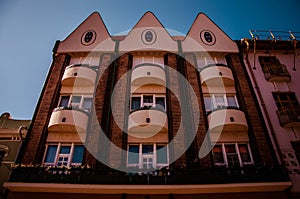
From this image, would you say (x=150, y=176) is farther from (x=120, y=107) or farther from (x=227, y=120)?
(x=227, y=120)

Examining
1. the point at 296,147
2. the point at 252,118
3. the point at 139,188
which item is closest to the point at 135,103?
the point at 139,188

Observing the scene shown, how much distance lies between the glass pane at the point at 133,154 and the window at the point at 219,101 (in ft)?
17.9

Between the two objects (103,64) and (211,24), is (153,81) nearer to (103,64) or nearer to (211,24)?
(103,64)

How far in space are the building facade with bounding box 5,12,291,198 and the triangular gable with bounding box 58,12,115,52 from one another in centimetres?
8

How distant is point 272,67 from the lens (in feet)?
53.5

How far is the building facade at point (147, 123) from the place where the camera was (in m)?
10.5

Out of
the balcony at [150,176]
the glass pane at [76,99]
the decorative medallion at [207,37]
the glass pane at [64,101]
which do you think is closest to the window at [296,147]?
the balcony at [150,176]

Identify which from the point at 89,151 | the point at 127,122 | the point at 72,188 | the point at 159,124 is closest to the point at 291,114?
the point at 159,124

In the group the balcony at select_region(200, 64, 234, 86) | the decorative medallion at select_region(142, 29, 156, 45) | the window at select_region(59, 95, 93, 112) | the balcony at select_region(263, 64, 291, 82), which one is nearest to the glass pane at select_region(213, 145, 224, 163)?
the balcony at select_region(200, 64, 234, 86)

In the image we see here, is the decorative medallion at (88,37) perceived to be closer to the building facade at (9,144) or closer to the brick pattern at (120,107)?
the brick pattern at (120,107)

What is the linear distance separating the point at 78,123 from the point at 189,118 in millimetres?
6775

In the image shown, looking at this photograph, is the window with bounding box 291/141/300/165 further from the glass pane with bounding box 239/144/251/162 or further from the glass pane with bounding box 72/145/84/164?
the glass pane with bounding box 72/145/84/164

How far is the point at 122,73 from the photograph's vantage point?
1581 centimetres

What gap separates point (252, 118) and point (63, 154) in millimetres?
11842
